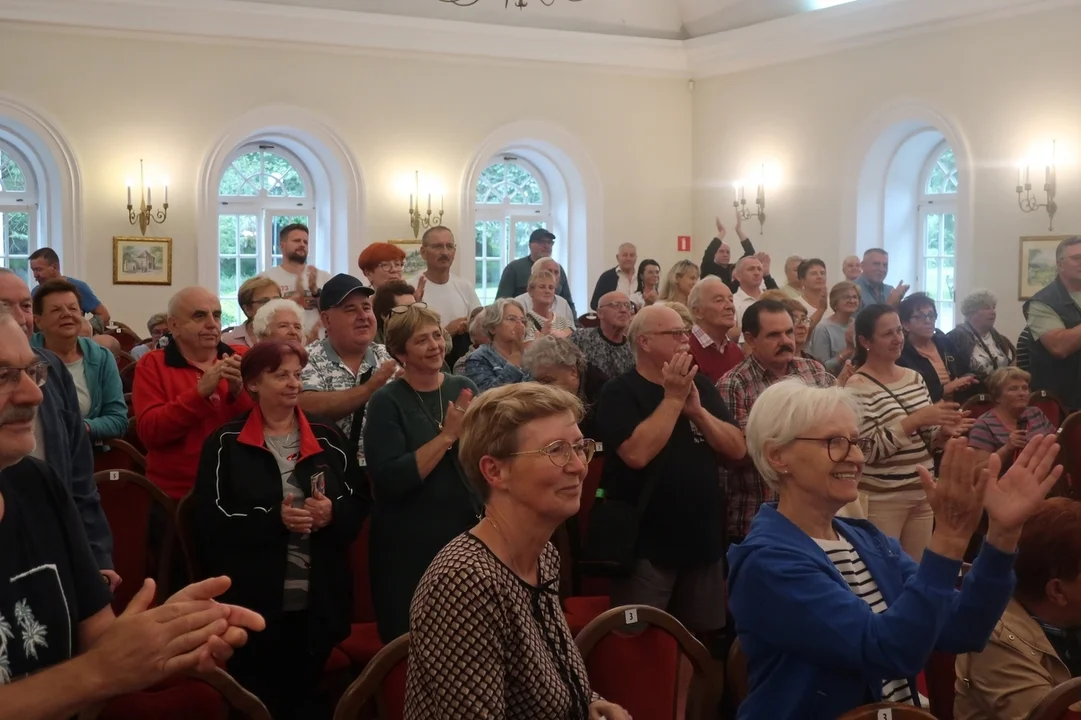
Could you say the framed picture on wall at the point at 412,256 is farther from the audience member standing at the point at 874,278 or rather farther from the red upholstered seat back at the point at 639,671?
the red upholstered seat back at the point at 639,671

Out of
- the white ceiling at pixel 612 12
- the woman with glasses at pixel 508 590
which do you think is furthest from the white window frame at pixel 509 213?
the woman with glasses at pixel 508 590

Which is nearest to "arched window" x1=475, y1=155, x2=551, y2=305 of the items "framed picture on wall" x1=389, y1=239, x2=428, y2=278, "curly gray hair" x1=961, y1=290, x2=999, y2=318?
"framed picture on wall" x1=389, y1=239, x2=428, y2=278

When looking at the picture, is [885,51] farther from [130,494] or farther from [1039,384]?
[130,494]

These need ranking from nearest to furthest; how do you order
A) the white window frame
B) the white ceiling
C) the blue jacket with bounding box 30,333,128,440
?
the blue jacket with bounding box 30,333,128,440 < the white ceiling < the white window frame

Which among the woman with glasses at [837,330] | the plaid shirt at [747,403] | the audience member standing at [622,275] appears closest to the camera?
the plaid shirt at [747,403]

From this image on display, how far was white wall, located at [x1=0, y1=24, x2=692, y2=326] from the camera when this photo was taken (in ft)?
38.3

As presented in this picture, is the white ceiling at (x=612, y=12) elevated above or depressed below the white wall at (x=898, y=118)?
above

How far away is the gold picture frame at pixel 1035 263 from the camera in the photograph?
10539 millimetres

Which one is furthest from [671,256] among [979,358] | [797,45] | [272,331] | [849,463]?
[849,463]

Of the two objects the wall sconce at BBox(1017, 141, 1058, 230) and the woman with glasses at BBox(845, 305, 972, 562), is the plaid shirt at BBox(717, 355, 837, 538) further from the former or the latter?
the wall sconce at BBox(1017, 141, 1058, 230)

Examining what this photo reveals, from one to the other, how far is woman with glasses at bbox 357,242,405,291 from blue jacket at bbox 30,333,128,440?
1585 millimetres

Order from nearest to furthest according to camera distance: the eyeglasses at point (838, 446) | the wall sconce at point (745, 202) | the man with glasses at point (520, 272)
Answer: the eyeglasses at point (838, 446) → the man with glasses at point (520, 272) → the wall sconce at point (745, 202)

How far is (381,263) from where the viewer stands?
636 cm

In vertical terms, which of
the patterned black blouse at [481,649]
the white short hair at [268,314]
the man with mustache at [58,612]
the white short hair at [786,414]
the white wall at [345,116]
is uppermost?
the white wall at [345,116]
